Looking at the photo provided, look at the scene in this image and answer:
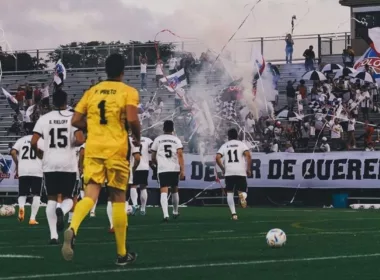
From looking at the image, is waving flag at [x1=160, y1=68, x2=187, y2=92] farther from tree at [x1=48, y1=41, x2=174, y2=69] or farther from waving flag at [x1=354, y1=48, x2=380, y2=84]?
waving flag at [x1=354, y1=48, x2=380, y2=84]

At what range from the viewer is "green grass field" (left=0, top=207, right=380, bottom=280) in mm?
10094

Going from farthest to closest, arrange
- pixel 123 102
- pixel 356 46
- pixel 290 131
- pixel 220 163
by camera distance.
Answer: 1. pixel 356 46
2. pixel 290 131
3. pixel 220 163
4. pixel 123 102

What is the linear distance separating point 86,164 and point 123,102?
759mm

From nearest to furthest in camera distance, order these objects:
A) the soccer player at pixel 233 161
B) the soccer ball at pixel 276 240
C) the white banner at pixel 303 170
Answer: the soccer ball at pixel 276 240 → the soccer player at pixel 233 161 → the white banner at pixel 303 170

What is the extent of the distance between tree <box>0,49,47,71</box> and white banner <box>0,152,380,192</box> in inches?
660

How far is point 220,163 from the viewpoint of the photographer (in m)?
22.4

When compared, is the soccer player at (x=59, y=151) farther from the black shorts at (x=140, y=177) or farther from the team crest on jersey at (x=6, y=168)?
the team crest on jersey at (x=6, y=168)

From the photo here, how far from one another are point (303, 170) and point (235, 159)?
9.10m

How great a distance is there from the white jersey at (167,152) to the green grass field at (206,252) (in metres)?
2.65

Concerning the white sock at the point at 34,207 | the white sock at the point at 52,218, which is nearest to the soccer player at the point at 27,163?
the white sock at the point at 34,207

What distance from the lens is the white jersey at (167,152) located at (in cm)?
2256

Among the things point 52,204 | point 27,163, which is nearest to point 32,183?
point 27,163

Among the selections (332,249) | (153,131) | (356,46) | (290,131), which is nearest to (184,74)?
(153,131)

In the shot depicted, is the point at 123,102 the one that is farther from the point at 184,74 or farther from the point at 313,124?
the point at 184,74
